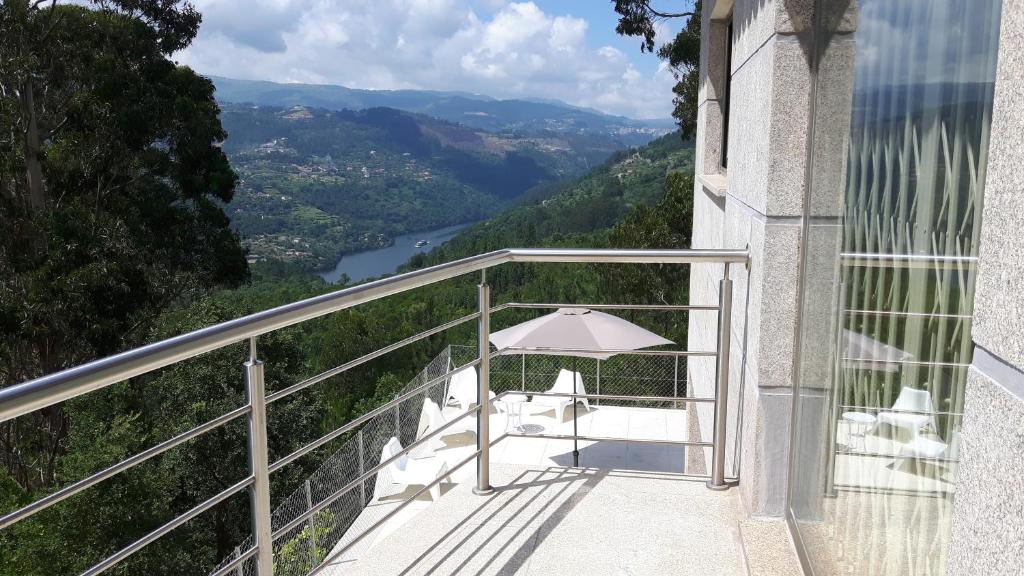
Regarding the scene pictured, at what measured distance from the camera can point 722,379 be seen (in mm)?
3225

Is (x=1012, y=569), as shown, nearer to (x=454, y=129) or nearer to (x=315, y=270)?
(x=315, y=270)

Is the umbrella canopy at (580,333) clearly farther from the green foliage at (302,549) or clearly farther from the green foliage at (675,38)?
the green foliage at (675,38)

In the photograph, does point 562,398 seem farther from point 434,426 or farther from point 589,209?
point 589,209

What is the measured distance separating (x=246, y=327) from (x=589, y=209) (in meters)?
49.9

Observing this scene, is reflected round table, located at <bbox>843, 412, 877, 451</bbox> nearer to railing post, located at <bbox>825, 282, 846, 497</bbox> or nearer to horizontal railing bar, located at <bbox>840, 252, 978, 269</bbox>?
railing post, located at <bbox>825, 282, 846, 497</bbox>

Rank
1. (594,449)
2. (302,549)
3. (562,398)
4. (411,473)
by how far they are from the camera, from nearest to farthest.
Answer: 1. (594,449)
2. (411,473)
3. (562,398)
4. (302,549)

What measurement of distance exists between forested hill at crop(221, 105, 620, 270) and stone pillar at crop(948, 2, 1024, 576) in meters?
43.4

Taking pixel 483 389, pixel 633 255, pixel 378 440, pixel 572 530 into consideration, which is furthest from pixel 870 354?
pixel 378 440

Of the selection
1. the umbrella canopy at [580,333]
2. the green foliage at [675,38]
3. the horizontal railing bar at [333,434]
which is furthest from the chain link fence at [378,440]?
the horizontal railing bar at [333,434]

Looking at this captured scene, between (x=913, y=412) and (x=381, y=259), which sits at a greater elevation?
(x=913, y=412)

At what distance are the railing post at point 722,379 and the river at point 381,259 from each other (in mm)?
60517

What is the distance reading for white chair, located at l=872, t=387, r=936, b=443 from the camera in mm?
1413

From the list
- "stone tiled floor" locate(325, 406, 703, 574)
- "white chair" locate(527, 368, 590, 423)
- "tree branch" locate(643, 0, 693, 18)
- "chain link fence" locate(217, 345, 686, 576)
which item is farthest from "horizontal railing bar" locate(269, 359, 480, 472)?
"tree branch" locate(643, 0, 693, 18)

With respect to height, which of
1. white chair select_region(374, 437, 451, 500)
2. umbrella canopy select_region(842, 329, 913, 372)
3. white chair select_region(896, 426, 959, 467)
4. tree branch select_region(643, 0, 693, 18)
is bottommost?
white chair select_region(374, 437, 451, 500)
